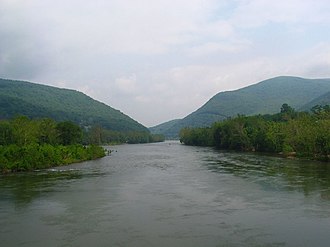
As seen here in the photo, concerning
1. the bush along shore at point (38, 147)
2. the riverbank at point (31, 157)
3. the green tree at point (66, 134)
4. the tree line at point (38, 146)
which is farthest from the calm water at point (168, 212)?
the green tree at point (66, 134)

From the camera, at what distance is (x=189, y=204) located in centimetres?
2072

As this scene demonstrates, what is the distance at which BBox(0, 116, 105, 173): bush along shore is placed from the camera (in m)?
39.4

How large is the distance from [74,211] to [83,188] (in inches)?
303

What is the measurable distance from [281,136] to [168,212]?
52.6 metres

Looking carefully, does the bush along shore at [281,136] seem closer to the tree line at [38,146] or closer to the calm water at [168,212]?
the calm water at [168,212]

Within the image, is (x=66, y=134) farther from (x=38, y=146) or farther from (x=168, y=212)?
(x=168, y=212)

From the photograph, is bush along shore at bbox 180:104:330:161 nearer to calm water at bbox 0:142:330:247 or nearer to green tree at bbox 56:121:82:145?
calm water at bbox 0:142:330:247

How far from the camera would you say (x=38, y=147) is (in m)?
44.1

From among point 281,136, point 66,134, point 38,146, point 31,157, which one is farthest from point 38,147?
point 281,136

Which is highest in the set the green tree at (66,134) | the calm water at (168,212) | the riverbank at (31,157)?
the green tree at (66,134)

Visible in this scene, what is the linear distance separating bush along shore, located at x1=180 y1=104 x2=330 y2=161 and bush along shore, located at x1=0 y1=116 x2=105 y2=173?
31401mm

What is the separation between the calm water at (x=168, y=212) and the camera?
47.6ft

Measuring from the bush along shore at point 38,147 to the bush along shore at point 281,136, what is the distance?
31401 millimetres

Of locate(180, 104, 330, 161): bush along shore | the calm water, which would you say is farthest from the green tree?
the calm water
